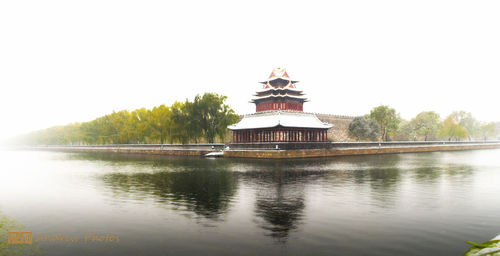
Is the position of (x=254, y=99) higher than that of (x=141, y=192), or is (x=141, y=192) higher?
(x=254, y=99)

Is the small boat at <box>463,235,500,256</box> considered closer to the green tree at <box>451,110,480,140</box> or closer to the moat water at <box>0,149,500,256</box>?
the moat water at <box>0,149,500,256</box>

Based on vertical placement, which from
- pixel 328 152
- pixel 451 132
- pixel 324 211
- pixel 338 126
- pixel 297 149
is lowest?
pixel 324 211

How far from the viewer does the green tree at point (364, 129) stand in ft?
260

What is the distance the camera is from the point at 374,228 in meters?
11.4

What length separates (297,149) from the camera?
175 ft

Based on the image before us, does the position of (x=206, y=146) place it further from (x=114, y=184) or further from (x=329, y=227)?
(x=329, y=227)

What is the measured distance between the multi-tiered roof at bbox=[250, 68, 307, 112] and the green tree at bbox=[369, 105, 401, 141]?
22024mm

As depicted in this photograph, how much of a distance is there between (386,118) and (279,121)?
39.4 metres

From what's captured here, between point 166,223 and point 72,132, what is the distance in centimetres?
13633

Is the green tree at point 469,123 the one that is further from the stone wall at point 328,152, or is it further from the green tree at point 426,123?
the stone wall at point 328,152

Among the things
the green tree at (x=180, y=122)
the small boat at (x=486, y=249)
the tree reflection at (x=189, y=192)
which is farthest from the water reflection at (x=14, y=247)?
the green tree at (x=180, y=122)

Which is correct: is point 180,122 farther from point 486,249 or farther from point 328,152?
point 486,249

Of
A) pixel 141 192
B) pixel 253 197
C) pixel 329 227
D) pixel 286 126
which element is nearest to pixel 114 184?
pixel 141 192

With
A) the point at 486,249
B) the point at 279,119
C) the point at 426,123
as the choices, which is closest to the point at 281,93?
the point at 279,119
